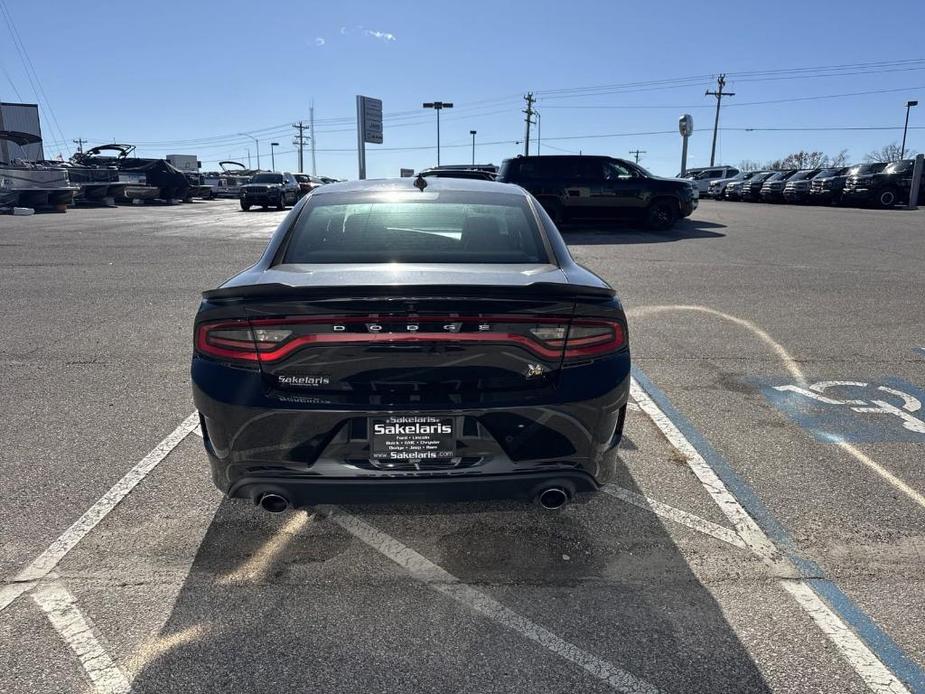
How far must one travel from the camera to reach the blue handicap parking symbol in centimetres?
429

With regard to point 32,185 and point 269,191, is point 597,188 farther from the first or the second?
point 32,185

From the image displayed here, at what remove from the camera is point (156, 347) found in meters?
6.16

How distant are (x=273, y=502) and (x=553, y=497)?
3.68ft

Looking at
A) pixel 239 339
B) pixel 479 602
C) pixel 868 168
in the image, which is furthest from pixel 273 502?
pixel 868 168

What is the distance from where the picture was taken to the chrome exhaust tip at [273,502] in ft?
8.62

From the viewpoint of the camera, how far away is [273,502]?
2.65 meters


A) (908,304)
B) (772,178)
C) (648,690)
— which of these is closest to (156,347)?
(648,690)

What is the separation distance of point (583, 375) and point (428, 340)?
623mm

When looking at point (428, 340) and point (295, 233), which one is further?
point (295, 233)

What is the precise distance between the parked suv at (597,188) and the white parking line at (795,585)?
42.8 ft

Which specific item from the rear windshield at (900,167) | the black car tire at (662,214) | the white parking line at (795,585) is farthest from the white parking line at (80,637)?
the rear windshield at (900,167)

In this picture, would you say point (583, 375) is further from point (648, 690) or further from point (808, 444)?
point (808, 444)

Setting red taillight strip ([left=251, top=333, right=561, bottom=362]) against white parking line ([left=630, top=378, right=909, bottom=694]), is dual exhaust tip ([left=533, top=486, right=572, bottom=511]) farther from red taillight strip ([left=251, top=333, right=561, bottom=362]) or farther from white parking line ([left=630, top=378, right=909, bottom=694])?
white parking line ([left=630, top=378, right=909, bottom=694])

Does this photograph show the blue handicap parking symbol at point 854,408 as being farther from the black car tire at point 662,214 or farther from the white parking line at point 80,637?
the black car tire at point 662,214
